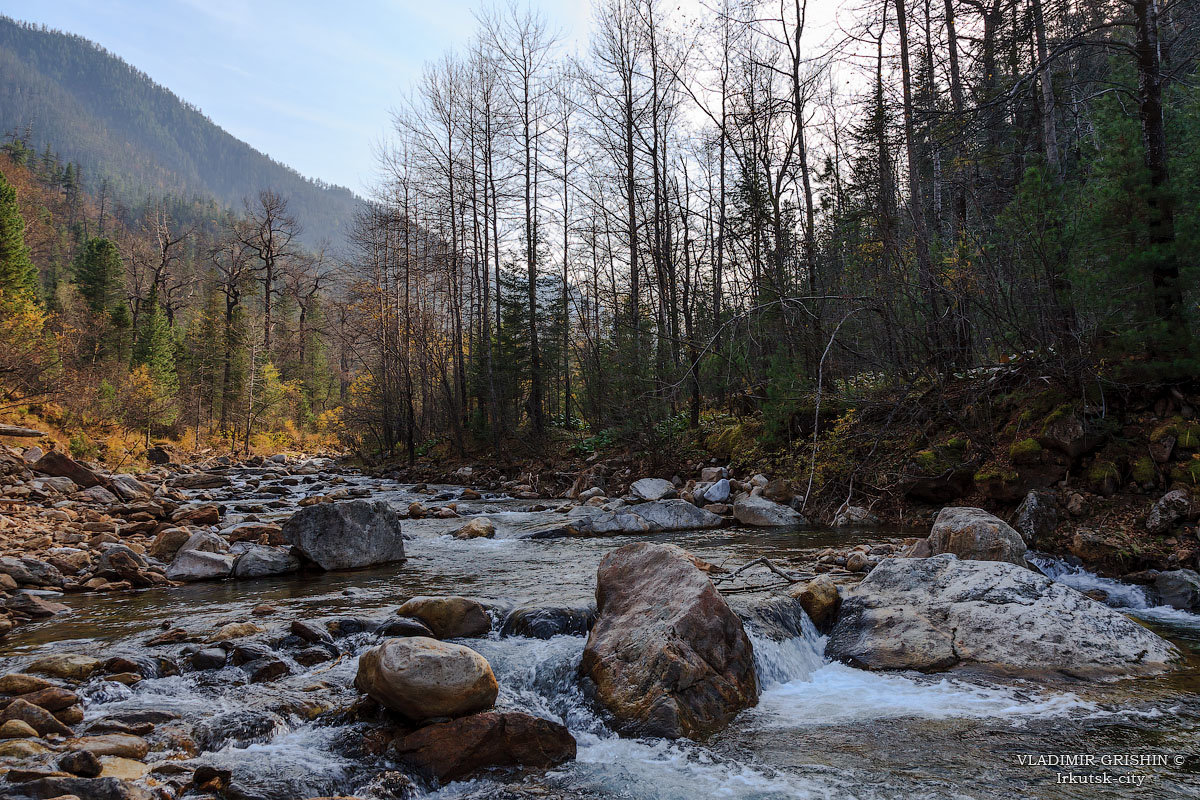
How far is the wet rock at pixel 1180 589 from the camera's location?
16.0 feet

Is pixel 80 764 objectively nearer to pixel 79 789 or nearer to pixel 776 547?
pixel 79 789

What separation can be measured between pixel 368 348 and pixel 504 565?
2405 cm

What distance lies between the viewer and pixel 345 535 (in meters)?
7.69

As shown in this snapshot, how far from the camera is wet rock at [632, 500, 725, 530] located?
387 inches

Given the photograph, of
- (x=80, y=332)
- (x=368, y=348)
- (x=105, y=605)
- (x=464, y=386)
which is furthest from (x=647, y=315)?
(x=80, y=332)

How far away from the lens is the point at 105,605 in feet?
19.4

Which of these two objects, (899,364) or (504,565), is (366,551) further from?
(899,364)

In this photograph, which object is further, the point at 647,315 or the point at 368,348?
the point at 368,348

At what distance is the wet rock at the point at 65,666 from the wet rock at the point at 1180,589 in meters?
7.97

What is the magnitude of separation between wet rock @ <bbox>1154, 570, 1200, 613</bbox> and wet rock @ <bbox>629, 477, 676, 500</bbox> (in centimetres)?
747

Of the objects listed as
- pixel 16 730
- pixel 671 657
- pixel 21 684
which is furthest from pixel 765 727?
pixel 21 684

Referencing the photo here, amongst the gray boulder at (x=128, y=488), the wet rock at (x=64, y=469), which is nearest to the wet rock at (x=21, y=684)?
the gray boulder at (x=128, y=488)

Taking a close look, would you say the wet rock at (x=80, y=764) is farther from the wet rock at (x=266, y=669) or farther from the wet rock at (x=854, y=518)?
the wet rock at (x=854, y=518)

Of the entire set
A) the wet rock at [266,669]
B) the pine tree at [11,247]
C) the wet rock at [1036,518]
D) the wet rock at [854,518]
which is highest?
the pine tree at [11,247]
